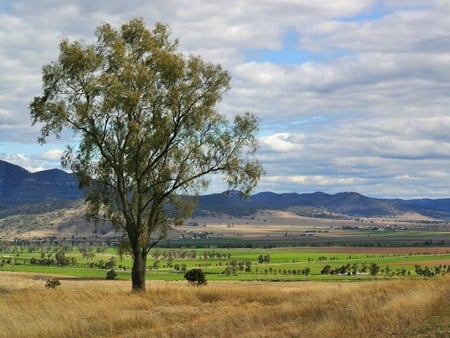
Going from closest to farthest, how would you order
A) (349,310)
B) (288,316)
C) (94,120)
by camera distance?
(349,310) < (288,316) < (94,120)

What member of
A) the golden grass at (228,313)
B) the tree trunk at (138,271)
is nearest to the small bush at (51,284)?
the tree trunk at (138,271)

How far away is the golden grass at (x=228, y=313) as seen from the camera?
18.4 metres

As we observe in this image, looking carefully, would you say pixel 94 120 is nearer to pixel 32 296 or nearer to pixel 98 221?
pixel 98 221

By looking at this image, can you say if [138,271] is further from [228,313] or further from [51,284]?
[228,313]

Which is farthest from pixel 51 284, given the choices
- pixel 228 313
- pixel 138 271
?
pixel 228 313

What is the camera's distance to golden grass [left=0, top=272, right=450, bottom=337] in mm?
18422

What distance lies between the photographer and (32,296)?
101 ft

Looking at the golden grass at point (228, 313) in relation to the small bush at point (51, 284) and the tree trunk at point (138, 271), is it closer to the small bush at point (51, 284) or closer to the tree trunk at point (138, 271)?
the tree trunk at point (138, 271)

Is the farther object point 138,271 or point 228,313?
point 138,271

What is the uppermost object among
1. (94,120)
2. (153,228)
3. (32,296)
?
(94,120)

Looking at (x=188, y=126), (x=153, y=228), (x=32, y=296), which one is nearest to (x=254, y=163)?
(x=188, y=126)

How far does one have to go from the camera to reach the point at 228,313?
24234 mm

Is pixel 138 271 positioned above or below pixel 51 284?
above

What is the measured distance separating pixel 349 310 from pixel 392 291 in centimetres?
486
